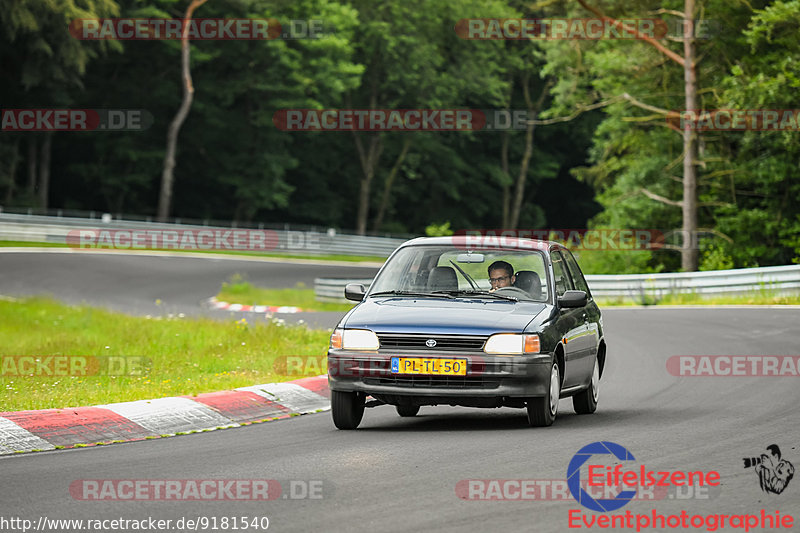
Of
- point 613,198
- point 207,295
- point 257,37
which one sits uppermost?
point 257,37

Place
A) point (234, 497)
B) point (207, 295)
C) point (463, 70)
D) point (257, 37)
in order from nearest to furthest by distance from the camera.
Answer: point (234, 497) → point (207, 295) → point (257, 37) → point (463, 70)

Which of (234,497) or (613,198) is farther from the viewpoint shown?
(613,198)

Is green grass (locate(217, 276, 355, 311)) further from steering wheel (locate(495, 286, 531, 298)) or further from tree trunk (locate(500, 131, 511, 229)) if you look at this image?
tree trunk (locate(500, 131, 511, 229))

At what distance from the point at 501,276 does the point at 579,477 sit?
373 centimetres

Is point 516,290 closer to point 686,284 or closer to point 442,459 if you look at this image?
point 442,459

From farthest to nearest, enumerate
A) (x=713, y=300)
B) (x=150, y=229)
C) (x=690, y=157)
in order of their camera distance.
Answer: (x=150, y=229) → (x=690, y=157) → (x=713, y=300)

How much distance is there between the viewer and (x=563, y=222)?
85.8m

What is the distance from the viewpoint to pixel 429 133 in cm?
7750

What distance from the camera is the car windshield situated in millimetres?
11188

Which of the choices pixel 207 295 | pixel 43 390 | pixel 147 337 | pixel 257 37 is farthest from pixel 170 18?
pixel 43 390

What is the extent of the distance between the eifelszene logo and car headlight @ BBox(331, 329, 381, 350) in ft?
10.0

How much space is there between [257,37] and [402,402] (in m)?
55.5

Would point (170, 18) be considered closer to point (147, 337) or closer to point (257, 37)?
point (257, 37)

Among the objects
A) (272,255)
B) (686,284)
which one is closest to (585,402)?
(686,284)
